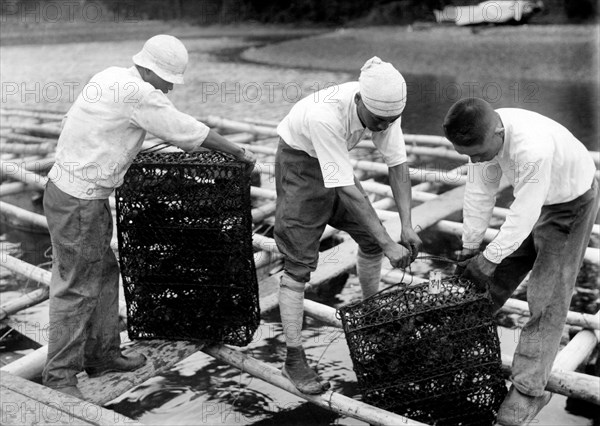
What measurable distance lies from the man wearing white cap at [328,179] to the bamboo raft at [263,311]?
45 centimetres

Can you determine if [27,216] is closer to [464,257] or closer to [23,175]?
[23,175]

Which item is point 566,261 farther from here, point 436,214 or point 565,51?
point 565,51

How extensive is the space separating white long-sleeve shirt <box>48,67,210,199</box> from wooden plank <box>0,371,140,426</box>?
0.93 m

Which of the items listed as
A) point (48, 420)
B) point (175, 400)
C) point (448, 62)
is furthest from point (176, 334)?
point (448, 62)

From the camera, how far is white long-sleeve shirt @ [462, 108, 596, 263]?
9.45ft

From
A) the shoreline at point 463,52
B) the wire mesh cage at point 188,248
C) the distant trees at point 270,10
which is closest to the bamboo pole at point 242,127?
the wire mesh cage at point 188,248

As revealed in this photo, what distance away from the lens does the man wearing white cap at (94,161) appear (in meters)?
3.21

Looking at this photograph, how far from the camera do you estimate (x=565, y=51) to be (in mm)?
16938

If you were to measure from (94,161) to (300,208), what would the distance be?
977 mm

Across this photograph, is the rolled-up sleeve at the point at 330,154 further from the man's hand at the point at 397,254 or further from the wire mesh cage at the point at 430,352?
the wire mesh cage at the point at 430,352

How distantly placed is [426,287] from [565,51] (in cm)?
1537

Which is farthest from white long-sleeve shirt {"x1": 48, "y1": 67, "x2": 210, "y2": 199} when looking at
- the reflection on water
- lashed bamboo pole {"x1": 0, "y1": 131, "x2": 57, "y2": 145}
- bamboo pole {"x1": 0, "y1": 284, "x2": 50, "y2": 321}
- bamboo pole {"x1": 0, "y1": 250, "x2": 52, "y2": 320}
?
lashed bamboo pole {"x1": 0, "y1": 131, "x2": 57, "y2": 145}

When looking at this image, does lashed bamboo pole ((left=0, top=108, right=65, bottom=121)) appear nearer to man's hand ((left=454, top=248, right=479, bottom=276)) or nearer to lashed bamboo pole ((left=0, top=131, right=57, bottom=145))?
lashed bamboo pole ((left=0, top=131, right=57, bottom=145))

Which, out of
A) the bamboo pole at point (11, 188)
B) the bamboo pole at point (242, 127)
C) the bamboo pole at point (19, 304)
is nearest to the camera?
the bamboo pole at point (19, 304)
